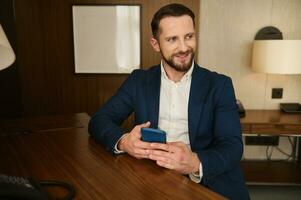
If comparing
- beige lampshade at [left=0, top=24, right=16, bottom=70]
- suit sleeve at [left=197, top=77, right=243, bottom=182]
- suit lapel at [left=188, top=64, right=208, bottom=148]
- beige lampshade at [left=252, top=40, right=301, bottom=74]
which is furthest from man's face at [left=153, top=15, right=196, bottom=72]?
beige lampshade at [left=252, top=40, right=301, bottom=74]

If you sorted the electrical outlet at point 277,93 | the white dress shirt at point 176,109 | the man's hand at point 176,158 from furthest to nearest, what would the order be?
the electrical outlet at point 277,93 < the white dress shirt at point 176,109 < the man's hand at point 176,158

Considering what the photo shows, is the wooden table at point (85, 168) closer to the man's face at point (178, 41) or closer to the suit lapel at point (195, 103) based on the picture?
the suit lapel at point (195, 103)

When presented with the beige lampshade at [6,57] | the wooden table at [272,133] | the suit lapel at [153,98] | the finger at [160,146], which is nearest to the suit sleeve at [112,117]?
the suit lapel at [153,98]

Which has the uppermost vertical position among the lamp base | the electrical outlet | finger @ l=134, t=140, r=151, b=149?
finger @ l=134, t=140, r=151, b=149

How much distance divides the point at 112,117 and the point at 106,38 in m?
1.57

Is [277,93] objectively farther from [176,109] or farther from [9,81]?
[9,81]

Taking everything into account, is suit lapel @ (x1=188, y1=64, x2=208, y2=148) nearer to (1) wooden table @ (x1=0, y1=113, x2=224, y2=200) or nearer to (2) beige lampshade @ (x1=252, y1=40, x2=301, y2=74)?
(1) wooden table @ (x1=0, y1=113, x2=224, y2=200)

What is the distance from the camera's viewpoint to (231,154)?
1.28m

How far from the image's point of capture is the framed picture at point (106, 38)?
2982 millimetres

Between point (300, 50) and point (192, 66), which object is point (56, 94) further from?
point (300, 50)

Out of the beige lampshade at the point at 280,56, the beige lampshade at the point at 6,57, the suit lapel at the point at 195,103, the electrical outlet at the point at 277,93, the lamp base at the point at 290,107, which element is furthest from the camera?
the electrical outlet at the point at 277,93

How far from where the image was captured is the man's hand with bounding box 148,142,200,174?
3.76ft

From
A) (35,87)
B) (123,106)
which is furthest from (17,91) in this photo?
(123,106)

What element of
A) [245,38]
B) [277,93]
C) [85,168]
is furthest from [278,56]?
[85,168]
